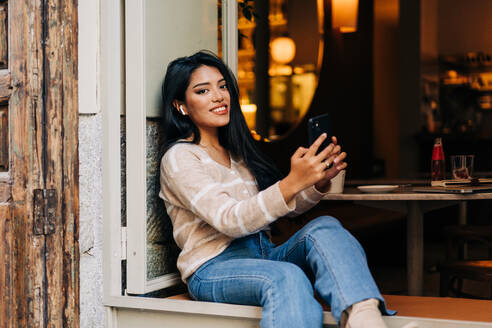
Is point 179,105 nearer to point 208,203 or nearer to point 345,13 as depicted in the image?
point 208,203

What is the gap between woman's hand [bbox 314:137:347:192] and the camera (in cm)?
204

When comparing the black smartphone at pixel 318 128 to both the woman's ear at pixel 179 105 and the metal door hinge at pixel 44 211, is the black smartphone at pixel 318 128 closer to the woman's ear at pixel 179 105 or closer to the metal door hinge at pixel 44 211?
A: the woman's ear at pixel 179 105

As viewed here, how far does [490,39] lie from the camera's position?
861 cm

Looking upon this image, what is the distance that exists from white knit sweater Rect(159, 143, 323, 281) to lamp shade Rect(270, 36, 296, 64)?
4.65 meters

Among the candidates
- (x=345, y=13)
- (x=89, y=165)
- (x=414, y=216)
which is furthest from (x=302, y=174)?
(x=345, y=13)

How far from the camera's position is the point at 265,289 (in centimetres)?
189

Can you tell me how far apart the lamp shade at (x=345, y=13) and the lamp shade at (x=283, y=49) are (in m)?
1.89

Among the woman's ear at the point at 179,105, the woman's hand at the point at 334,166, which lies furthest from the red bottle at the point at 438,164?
the woman's ear at the point at 179,105

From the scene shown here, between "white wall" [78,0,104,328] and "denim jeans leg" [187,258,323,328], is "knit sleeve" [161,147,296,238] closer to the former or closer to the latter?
"denim jeans leg" [187,258,323,328]

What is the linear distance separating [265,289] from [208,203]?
325 mm

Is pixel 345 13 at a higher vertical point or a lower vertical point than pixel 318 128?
higher

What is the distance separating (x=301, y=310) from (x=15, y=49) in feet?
3.94

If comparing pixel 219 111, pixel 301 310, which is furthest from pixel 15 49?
pixel 301 310

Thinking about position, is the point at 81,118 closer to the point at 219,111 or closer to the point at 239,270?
the point at 219,111
